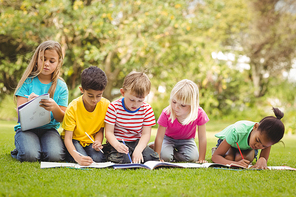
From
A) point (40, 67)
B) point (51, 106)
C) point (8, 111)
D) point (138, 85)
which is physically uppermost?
point (40, 67)

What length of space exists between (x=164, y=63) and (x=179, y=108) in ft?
22.4

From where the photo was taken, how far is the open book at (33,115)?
253cm

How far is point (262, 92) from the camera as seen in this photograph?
1170 cm

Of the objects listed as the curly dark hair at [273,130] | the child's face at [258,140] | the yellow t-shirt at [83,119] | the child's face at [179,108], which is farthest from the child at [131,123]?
the curly dark hair at [273,130]

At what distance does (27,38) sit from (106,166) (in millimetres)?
6779

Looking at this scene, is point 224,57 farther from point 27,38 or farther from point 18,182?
point 18,182

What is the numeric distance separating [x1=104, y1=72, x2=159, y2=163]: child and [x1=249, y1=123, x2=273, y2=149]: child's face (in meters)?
1.00

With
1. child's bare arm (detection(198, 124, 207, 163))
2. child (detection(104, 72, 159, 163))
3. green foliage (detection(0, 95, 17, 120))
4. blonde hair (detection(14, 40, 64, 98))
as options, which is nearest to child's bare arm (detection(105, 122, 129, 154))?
child (detection(104, 72, 159, 163))

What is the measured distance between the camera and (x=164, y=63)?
31.6 feet

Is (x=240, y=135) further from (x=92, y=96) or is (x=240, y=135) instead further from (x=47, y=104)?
(x=47, y=104)

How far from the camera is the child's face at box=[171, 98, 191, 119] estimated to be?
2.90 m

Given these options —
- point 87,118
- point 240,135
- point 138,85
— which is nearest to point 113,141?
point 87,118

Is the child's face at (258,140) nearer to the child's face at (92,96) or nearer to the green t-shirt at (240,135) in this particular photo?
the green t-shirt at (240,135)

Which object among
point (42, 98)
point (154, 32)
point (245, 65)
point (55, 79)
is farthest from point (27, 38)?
point (245, 65)
